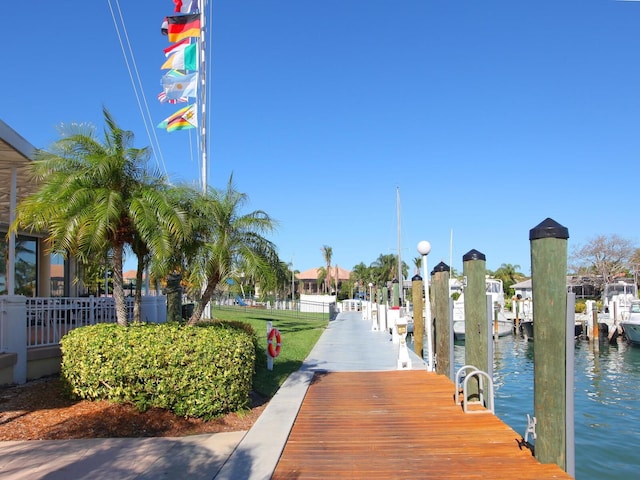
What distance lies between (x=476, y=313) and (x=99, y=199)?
20.2 feet

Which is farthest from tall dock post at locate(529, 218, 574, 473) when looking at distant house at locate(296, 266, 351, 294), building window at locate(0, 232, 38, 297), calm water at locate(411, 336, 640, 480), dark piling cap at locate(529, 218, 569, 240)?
distant house at locate(296, 266, 351, 294)

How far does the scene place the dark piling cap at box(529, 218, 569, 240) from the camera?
570cm

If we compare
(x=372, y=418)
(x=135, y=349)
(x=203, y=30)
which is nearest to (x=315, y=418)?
(x=372, y=418)

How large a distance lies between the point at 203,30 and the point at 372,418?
14.2m

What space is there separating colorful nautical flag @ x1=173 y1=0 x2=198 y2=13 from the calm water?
48.7 feet

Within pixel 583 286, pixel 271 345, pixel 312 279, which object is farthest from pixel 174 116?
pixel 312 279

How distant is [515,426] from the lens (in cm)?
1157

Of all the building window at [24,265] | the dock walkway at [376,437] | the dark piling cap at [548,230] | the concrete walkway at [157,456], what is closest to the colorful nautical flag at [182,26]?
the building window at [24,265]

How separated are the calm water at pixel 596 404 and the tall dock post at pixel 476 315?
9.14ft

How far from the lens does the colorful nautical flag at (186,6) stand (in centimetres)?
1661

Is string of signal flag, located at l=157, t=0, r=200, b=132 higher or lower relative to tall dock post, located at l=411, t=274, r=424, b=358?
higher

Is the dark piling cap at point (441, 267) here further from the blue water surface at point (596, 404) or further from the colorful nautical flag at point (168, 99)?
the colorful nautical flag at point (168, 99)

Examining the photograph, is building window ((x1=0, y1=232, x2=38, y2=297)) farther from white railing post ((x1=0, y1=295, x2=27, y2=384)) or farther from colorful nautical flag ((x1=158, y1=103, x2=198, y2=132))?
white railing post ((x1=0, y1=295, x2=27, y2=384))

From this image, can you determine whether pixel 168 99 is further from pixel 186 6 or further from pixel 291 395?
pixel 291 395
